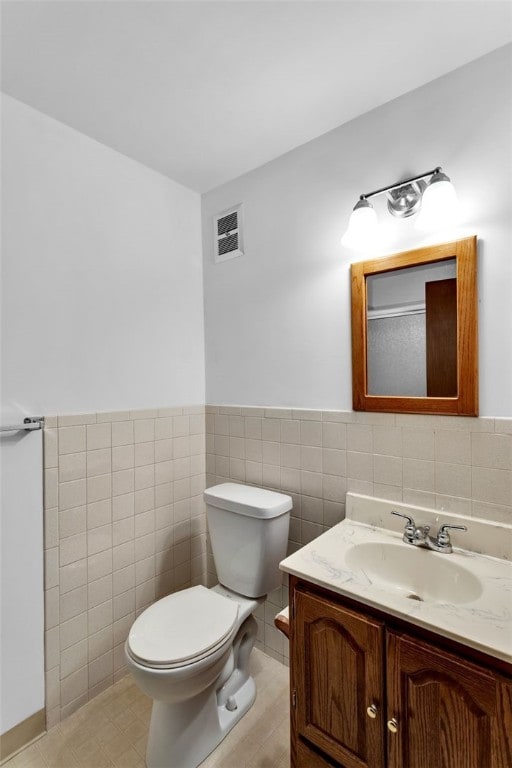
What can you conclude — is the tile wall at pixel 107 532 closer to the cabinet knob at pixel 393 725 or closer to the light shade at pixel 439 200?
the cabinet knob at pixel 393 725

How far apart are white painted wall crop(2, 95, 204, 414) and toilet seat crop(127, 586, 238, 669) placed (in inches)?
34.5

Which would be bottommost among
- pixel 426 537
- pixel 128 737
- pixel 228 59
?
pixel 128 737

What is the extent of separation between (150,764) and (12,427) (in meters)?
1.28

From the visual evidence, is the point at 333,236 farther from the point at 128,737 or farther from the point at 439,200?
the point at 128,737

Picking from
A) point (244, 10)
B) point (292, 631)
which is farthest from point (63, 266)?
point (292, 631)

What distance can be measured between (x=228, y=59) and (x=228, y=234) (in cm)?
78

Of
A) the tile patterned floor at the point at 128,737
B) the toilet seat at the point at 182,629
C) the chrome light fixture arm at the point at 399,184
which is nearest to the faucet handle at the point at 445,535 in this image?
the toilet seat at the point at 182,629

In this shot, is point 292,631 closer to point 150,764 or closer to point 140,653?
point 140,653

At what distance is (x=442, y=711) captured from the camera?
2.84ft

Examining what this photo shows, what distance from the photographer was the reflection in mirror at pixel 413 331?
1285 mm

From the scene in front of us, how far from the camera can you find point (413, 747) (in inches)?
35.7

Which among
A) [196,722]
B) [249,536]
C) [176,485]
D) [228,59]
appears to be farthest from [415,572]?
[228,59]

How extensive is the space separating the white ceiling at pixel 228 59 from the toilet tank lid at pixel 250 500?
5.26ft

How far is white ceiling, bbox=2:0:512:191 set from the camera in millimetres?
1080
